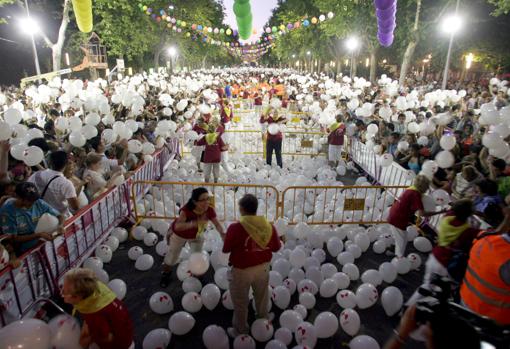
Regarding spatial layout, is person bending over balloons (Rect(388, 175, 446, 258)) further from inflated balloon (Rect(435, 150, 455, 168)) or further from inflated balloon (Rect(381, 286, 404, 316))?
inflated balloon (Rect(435, 150, 455, 168))

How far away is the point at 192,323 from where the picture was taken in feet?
13.2

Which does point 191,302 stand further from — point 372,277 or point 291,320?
point 372,277

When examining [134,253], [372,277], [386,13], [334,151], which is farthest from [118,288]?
[386,13]

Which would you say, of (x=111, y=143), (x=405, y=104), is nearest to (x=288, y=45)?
(x=405, y=104)

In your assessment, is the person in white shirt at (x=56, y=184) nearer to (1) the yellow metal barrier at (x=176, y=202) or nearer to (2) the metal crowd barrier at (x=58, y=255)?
(2) the metal crowd barrier at (x=58, y=255)

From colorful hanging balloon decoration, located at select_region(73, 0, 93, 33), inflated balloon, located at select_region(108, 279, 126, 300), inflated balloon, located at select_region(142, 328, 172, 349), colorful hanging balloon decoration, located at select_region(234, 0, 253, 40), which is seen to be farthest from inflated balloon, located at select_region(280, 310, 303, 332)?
colorful hanging balloon decoration, located at select_region(73, 0, 93, 33)

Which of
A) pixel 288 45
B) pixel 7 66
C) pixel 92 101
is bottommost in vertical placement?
pixel 92 101

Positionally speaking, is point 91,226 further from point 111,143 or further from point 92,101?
point 92,101

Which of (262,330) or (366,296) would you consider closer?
(262,330)

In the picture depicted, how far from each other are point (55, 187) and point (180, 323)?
241cm

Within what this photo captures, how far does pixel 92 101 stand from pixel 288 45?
45.8m

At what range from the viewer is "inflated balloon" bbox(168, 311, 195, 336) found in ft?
13.0

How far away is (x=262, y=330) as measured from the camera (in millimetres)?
3871

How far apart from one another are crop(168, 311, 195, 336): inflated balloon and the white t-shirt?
210 cm
